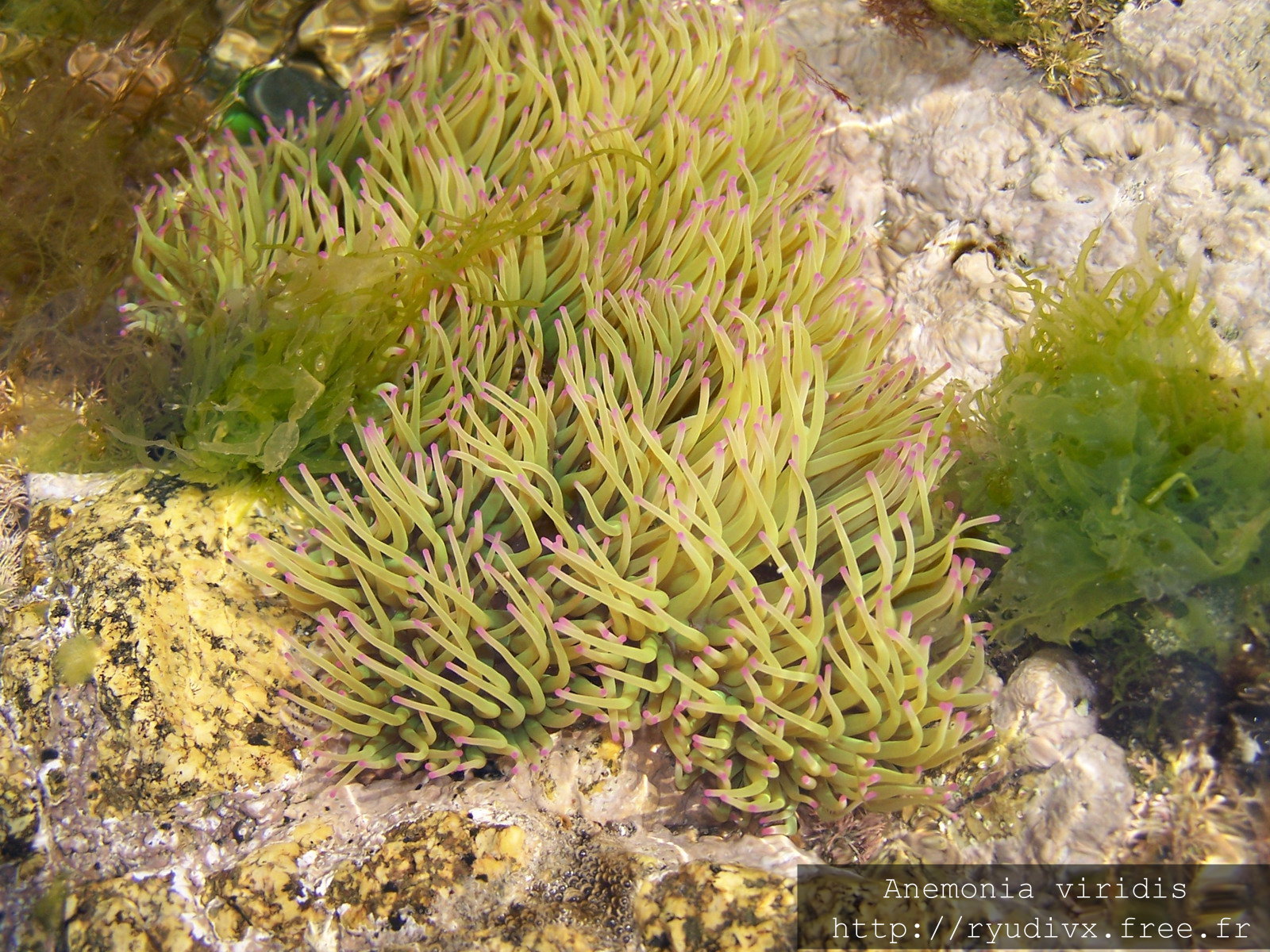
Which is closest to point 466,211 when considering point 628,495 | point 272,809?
point 628,495

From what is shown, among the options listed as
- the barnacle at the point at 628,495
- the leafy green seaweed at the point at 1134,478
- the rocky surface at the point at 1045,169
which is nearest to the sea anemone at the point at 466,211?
the barnacle at the point at 628,495

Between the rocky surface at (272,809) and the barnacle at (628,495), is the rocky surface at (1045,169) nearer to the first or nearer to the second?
the barnacle at (628,495)

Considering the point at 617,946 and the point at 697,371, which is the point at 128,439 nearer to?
the point at 697,371

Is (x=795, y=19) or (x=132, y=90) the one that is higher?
(x=795, y=19)

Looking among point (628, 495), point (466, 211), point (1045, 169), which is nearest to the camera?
point (628, 495)

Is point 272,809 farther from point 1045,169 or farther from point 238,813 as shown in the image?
point 1045,169

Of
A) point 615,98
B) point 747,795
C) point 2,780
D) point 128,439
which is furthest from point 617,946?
point 615,98
